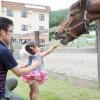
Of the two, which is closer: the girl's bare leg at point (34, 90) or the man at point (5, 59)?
the man at point (5, 59)

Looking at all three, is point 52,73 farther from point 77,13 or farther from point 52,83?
point 77,13

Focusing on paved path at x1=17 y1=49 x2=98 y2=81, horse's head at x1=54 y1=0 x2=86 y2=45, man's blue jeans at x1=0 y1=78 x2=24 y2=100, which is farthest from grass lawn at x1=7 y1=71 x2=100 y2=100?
man's blue jeans at x1=0 y1=78 x2=24 y2=100

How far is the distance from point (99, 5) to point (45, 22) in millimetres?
47691

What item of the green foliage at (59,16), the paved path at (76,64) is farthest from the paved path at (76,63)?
the green foliage at (59,16)

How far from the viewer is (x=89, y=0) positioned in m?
5.07

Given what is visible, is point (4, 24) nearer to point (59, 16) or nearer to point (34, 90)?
point (34, 90)

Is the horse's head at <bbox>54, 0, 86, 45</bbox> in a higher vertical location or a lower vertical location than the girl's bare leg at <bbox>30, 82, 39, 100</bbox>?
higher

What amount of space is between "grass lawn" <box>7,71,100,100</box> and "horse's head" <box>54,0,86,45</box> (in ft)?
3.98

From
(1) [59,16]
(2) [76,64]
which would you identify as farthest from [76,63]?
(1) [59,16]

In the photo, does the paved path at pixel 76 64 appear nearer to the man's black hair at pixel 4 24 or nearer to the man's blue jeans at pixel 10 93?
the man's blue jeans at pixel 10 93

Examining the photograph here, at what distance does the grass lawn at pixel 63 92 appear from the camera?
20.2 ft

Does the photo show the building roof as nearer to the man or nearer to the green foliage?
the green foliage

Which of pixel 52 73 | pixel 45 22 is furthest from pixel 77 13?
pixel 45 22

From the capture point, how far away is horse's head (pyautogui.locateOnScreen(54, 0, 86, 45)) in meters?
5.22
